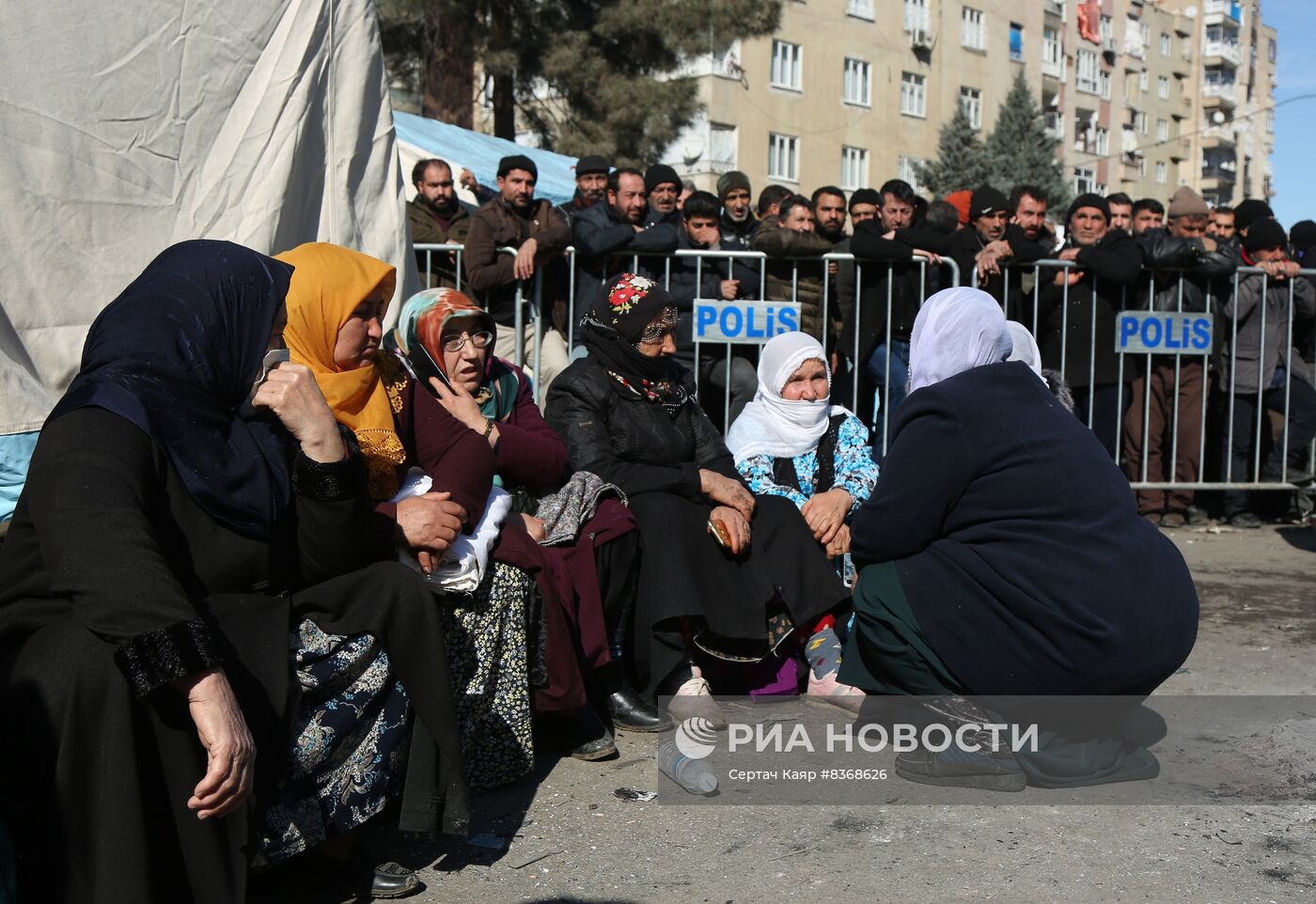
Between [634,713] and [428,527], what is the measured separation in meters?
1.35

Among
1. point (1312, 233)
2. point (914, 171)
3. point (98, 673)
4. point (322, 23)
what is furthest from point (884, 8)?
point (98, 673)

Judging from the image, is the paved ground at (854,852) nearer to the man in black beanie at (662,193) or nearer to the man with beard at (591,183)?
the man in black beanie at (662,193)

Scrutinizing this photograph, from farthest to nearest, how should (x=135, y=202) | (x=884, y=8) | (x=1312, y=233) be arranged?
1. (x=884, y=8)
2. (x=1312, y=233)
3. (x=135, y=202)

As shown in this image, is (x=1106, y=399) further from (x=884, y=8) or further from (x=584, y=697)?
(x=884, y=8)

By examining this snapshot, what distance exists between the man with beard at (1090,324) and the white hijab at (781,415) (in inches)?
137

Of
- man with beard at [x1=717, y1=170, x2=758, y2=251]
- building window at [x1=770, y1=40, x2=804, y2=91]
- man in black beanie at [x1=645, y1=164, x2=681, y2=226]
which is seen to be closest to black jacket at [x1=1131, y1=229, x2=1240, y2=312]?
man with beard at [x1=717, y1=170, x2=758, y2=251]

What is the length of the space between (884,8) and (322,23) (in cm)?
4391

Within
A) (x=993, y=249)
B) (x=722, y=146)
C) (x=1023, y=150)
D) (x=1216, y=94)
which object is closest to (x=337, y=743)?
(x=993, y=249)

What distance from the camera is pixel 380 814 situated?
3791 mm

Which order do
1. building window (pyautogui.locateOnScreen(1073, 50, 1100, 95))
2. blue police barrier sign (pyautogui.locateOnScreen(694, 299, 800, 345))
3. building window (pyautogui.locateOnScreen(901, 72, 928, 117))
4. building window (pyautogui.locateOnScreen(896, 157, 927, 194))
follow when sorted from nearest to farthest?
blue police barrier sign (pyautogui.locateOnScreen(694, 299, 800, 345))
building window (pyautogui.locateOnScreen(896, 157, 927, 194))
building window (pyautogui.locateOnScreen(901, 72, 928, 117))
building window (pyautogui.locateOnScreen(1073, 50, 1100, 95))

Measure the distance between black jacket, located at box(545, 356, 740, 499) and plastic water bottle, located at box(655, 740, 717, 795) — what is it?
1.15m

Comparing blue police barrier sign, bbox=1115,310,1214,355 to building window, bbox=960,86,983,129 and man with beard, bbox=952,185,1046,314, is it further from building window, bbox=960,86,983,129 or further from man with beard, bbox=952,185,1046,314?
building window, bbox=960,86,983,129

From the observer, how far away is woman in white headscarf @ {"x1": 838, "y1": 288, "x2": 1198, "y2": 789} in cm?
391

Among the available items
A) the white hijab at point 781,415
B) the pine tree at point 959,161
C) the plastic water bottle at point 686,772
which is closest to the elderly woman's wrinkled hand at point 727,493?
the white hijab at point 781,415
